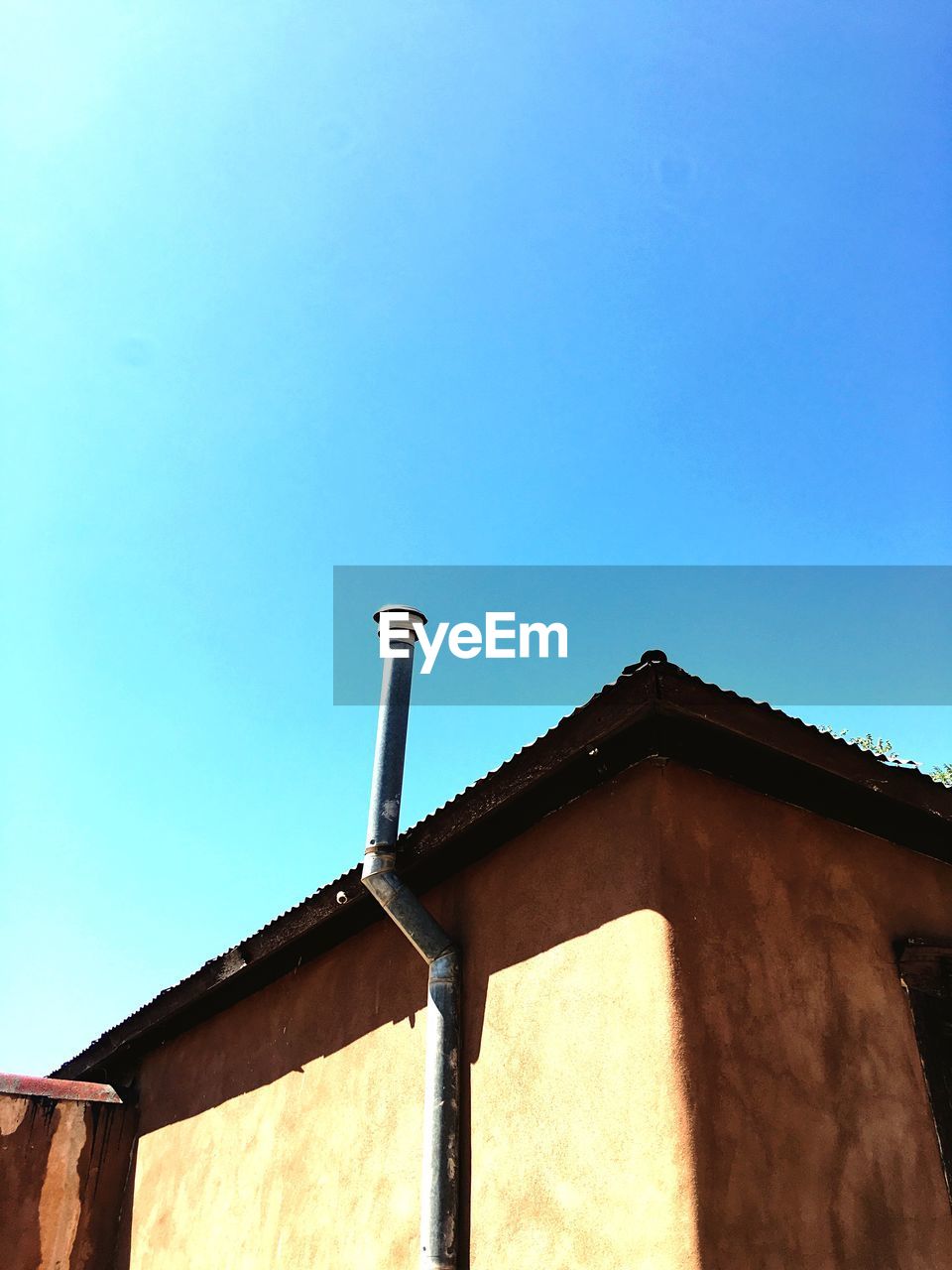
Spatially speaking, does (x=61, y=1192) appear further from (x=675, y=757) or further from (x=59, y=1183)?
(x=675, y=757)

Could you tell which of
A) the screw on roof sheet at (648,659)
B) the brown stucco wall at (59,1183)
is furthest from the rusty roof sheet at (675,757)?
the brown stucco wall at (59,1183)

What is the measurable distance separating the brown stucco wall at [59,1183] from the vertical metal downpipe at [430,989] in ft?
17.1

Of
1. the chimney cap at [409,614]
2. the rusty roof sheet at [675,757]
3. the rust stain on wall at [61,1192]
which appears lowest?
the rust stain on wall at [61,1192]

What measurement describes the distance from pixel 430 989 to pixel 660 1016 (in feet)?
5.43

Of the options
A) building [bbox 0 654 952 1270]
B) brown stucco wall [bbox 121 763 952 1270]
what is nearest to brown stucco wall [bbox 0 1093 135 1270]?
building [bbox 0 654 952 1270]

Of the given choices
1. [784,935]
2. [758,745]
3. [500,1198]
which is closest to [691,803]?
[758,745]

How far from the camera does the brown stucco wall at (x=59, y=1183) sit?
8203mm

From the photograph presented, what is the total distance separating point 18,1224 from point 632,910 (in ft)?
23.4

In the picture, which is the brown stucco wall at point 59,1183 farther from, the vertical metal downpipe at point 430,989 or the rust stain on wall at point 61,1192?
the vertical metal downpipe at point 430,989

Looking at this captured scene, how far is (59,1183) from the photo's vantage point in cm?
847

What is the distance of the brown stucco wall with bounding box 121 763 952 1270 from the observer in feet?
12.8

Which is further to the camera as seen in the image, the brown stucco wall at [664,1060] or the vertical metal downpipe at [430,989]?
the vertical metal downpipe at [430,989]

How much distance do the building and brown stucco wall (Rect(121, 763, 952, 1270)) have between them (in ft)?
0.04

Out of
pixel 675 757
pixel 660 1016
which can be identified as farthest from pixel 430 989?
pixel 675 757
